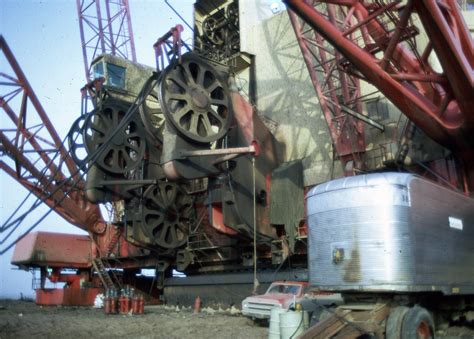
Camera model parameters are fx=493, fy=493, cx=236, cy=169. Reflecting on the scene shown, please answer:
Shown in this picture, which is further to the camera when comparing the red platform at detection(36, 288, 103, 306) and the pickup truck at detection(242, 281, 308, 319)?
the red platform at detection(36, 288, 103, 306)

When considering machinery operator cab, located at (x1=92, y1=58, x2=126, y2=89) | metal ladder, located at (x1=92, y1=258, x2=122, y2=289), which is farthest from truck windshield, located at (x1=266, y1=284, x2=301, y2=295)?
machinery operator cab, located at (x1=92, y1=58, x2=126, y2=89)

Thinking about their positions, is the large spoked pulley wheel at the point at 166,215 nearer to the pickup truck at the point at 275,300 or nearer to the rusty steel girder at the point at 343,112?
the rusty steel girder at the point at 343,112

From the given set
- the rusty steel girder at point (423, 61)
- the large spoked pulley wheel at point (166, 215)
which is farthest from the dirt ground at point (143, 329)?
the large spoked pulley wheel at point (166, 215)

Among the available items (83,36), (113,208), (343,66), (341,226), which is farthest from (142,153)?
(83,36)

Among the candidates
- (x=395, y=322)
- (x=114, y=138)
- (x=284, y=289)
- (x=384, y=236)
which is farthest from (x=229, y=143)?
(x=395, y=322)

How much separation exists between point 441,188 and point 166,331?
7922 millimetres

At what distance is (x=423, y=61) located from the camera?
1397 cm

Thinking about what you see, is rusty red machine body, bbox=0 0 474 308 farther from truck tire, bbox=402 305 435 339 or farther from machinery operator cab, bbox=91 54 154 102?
truck tire, bbox=402 305 435 339

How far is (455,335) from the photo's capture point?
10.8 m

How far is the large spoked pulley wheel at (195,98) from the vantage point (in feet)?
54.4

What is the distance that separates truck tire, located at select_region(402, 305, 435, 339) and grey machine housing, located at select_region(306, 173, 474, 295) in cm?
42

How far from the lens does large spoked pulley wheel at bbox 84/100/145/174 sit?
2203 centimetres

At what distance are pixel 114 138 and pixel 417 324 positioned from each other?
53.2 feet

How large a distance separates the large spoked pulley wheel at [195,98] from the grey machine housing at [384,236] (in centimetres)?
760
